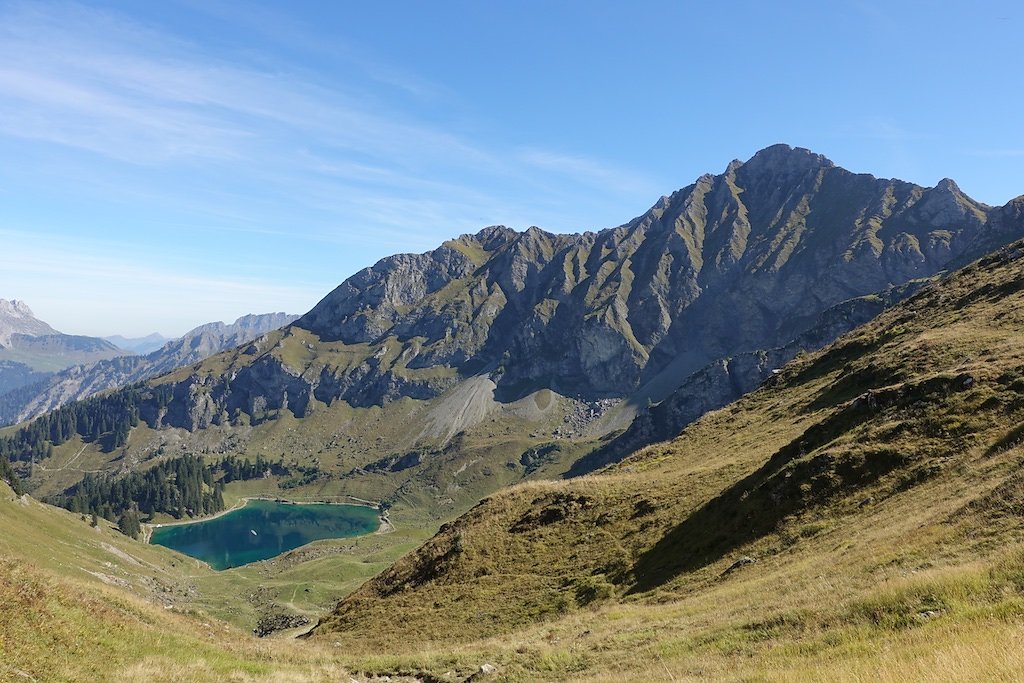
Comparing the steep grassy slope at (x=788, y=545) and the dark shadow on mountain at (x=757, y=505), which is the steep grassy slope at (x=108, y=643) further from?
the dark shadow on mountain at (x=757, y=505)

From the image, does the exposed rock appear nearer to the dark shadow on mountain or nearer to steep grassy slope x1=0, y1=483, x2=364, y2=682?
the dark shadow on mountain

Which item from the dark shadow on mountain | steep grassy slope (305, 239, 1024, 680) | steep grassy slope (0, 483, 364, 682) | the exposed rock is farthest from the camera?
the dark shadow on mountain

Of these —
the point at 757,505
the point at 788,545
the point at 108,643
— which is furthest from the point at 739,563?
the point at 108,643

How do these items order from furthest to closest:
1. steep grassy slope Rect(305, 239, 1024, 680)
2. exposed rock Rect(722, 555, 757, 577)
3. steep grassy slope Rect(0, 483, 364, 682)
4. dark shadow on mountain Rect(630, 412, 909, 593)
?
dark shadow on mountain Rect(630, 412, 909, 593)
exposed rock Rect(722, 555, 757, 577)
steep grassy slope Rect(0, 483, 364, 682)
steep grassy slope Rect(305, 239, 1024, 680)

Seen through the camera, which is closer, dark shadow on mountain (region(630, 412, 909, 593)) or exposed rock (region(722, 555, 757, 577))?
exposed rock (region(722, 555, 757, 577))

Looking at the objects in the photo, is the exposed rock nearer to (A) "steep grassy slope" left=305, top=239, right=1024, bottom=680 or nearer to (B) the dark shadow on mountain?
(A) "steep grassy slope" left=305, top=239, right=1024, bottom=680

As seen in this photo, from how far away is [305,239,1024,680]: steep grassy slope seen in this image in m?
14.9

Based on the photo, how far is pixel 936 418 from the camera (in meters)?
34.7

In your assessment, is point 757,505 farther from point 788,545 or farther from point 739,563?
point 739,563

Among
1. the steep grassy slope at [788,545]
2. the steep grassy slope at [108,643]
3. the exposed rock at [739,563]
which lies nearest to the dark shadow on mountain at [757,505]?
the steep grassy slope at [788,545]

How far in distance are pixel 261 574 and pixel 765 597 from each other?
206858mm

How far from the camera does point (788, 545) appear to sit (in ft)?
99.5

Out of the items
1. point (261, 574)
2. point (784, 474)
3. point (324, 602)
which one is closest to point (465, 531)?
point (784, 474)

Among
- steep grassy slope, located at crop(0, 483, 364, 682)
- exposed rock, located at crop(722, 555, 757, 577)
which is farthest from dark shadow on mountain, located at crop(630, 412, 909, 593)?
steep grassy slope, located at crop(0, 483, 364, 682)
